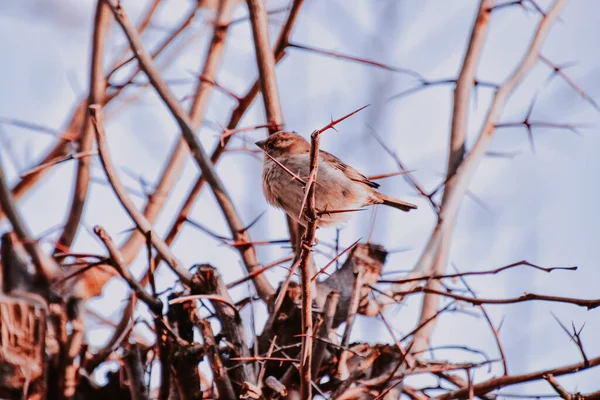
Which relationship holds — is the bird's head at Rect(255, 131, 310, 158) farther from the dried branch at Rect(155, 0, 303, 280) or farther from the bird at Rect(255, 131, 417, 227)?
the dried branch at Rect(155, 0, 303, 280)

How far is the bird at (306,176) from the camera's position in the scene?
449 centimetres

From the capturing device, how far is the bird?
4492mm

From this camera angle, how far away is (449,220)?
14.9 ft

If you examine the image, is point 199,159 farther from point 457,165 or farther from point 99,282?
point 457,165

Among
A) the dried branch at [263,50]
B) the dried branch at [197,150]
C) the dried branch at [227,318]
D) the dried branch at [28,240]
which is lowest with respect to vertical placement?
the dried branch at [227,318]

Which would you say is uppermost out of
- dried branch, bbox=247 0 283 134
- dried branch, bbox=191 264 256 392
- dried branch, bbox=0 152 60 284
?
dried branch, bbox=247 0 283 134

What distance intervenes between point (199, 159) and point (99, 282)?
119 centimetres

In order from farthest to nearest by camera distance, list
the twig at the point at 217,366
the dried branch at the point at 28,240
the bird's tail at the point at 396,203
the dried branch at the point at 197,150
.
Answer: the bird's tail at the point at 396,203 → the dried branch at the point at 197,150 → the dried branch at the point at 28,240 → the twig at the point at 217,366

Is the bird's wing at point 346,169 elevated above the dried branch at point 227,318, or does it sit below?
above

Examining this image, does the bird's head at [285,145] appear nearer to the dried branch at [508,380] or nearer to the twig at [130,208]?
the twig at [130,208]

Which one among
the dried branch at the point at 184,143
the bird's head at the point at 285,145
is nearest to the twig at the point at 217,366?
the dried branch at the point at 184,143

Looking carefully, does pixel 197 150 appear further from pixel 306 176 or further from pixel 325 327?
pixel 325 327

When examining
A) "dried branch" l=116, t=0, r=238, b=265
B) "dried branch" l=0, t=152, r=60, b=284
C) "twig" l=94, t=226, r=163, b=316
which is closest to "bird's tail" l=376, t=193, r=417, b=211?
"dried branch" l=116, t=0, r=238, b=265

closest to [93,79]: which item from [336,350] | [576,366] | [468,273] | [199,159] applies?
[199,159]
